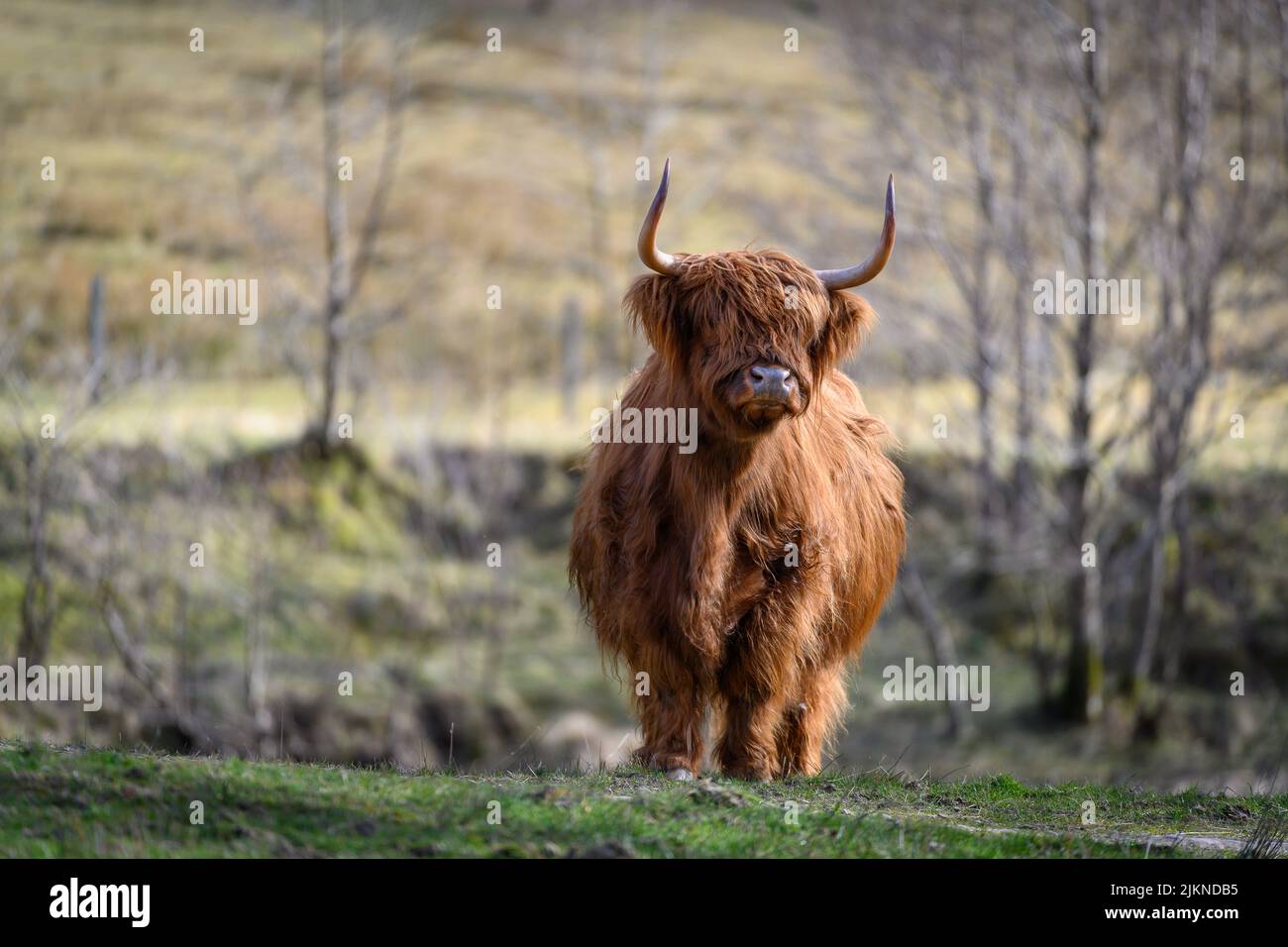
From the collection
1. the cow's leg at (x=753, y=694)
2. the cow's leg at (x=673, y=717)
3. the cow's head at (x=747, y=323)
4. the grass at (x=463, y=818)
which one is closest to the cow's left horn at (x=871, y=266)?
the cow's head at (x=747, y=323)

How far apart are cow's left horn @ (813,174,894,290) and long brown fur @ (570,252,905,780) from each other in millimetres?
89

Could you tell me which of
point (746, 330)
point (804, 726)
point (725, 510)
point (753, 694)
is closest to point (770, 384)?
point (746, 330)

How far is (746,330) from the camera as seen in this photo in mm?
6344

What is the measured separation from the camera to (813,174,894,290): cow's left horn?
624 centimetres

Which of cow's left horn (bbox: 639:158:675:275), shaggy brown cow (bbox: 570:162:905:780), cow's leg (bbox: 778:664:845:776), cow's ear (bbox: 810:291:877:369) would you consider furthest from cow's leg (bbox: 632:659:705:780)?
cow's left horn (bbox: 639:158:675:275)

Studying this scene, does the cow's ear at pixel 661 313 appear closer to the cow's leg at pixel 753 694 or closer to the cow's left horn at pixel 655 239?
the cow's left horn at pixel 655 239

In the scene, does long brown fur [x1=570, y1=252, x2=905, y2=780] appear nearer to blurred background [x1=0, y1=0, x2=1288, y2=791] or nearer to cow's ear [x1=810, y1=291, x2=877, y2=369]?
cow's ear [x1=810, y1=291, x2=877, y2=369]

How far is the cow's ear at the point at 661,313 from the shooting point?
657 cm

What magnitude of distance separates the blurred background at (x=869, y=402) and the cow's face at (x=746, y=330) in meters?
4.52
